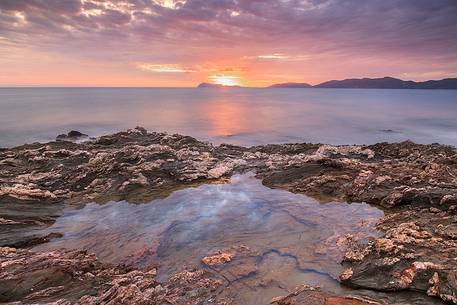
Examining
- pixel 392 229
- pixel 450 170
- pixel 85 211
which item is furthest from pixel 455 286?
pixel 85 211

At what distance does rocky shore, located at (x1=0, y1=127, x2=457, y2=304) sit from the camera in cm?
809

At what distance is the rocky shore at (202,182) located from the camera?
809 centimetres

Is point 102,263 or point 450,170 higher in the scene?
point 450,170

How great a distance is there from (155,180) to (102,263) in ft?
23.5

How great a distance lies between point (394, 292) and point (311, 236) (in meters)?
3.66

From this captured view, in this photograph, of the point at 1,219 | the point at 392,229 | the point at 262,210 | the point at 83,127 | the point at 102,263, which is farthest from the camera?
the point at 83,127

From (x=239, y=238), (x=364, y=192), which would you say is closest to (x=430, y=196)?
(x=364, y=192)

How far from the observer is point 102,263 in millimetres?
9789

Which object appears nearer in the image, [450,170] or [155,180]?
[450,170]

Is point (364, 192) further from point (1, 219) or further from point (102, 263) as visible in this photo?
point (1, 219)

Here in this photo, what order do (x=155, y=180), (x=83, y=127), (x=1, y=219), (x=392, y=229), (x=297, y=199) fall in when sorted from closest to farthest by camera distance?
(x=392, y=229) → (x=1, y=219) → (x=297, y=199) → (x=155, y=180) → (x=83, y=127)

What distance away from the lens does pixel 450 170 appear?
1569 cm

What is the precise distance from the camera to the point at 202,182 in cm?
1705

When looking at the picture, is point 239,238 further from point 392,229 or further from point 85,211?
point 85,211
